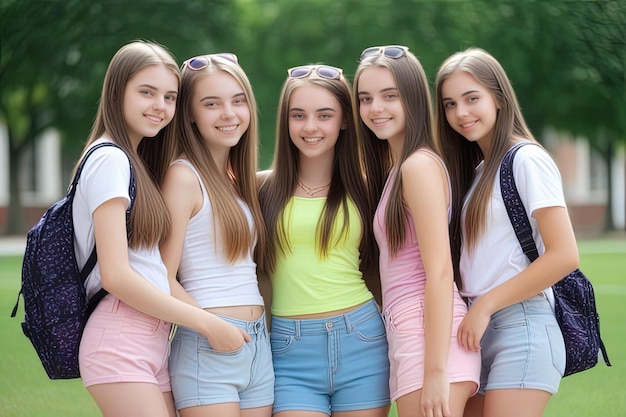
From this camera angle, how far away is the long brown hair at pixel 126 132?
318cm

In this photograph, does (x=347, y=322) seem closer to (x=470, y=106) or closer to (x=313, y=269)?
(x=313, y=269)

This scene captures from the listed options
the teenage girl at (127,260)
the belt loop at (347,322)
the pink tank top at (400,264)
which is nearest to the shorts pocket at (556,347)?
the pink tank top at (400,264)

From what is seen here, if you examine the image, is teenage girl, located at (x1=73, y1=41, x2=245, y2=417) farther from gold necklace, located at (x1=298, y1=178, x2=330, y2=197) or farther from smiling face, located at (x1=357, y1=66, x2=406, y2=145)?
smiling face, located at (x1=357, y1=66, x2=406, y2=145)

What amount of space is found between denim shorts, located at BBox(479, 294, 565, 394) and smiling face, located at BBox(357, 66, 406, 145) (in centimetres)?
87

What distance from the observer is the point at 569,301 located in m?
3.49

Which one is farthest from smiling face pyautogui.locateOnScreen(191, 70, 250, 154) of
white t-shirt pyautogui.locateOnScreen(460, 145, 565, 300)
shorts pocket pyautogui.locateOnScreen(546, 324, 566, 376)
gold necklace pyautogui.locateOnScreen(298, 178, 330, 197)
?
shorts pocket pyautogui.locateOnScreen(546, 324, 566, 376)

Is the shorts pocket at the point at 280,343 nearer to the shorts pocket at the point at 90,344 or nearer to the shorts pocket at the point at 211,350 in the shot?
the shorts pocket at the point at 211,350

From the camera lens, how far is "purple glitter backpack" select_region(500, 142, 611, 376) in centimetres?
327

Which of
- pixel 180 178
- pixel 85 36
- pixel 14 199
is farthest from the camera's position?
pixel 14 199

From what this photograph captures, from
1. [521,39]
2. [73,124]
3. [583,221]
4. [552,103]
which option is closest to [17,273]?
[73,124]

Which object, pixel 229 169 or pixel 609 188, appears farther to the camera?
pixel 609 188

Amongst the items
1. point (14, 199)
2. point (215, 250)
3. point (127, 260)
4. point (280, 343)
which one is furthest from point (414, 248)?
point (14, 199)

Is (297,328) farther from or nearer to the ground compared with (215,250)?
nearer to the ground

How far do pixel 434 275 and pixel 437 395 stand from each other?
45cm
